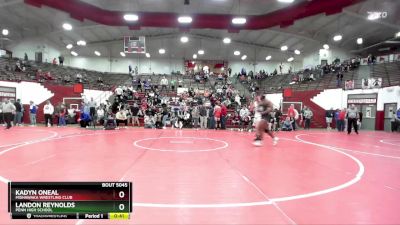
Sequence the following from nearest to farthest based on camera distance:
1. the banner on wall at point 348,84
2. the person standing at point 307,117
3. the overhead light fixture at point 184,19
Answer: the overhead light fixture at point 184,19 → the person standing at point 307,117 → the banner on wall at point 348,84

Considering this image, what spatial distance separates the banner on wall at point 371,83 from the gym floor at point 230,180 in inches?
646

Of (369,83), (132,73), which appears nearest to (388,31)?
(369,83)

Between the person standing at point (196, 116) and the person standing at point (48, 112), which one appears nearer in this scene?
the person standing at point (48, 112)

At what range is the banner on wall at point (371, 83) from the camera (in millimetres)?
22239

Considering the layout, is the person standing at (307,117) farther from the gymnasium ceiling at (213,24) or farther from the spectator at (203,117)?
the spectator at (203,117)

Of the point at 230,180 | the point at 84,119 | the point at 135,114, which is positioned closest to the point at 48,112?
the point at 84,119

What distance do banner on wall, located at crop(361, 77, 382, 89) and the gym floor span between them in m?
16.4

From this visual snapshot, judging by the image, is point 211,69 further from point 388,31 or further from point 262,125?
point 262,125

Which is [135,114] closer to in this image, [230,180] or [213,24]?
[213,24]

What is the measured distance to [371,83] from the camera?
891 inches
